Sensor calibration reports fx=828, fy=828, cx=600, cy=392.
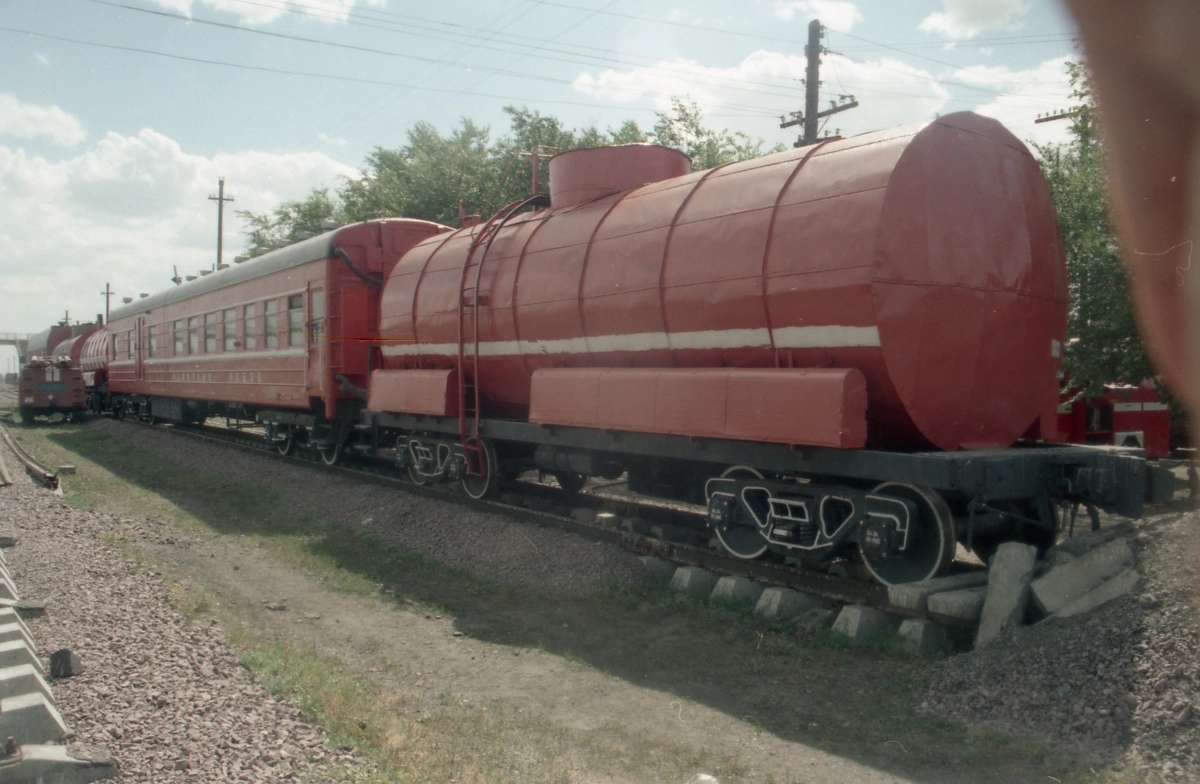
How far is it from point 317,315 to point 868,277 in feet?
32.3

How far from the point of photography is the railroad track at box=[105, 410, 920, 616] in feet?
21.0

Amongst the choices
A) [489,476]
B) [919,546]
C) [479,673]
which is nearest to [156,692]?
[479,673]

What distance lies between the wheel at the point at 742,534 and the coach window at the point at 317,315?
7974mm

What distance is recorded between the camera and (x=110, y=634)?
523 centimetres

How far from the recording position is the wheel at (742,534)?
716 cm

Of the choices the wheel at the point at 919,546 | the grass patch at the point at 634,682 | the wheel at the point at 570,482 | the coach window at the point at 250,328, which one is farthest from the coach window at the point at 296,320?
the wheel at the point at 919,546

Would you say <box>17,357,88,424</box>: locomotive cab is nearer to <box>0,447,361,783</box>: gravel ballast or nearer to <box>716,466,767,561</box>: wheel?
<box>0,447,361,783</box>: gravel ballast

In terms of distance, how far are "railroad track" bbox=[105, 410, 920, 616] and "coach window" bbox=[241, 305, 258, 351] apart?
2315mm

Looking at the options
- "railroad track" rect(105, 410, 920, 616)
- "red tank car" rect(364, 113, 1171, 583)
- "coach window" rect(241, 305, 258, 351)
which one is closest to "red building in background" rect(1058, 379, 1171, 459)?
"railroad track" rect(105, 410, 920, 616)

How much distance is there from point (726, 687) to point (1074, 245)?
1058 cm

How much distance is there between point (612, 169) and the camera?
922 centimetres

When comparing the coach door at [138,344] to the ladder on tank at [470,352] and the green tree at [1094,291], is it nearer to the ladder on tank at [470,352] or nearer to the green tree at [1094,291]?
the ladder on tank at [470,352]

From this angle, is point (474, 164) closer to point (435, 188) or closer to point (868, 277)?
point (435, 188)

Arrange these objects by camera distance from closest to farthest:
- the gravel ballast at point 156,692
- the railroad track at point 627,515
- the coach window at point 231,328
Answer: the gravel ballast at point 156,692, the railroad track at point 627,515, the coach window at point 231,328
